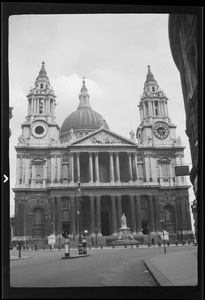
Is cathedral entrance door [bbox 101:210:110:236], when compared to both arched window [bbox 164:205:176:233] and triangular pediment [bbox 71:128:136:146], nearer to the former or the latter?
arched window [bbox 164:205:176:233]

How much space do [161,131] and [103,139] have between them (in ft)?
38.3

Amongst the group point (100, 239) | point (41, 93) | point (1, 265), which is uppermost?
point (41, 93)

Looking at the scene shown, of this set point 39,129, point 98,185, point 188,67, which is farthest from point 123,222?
point 188,67

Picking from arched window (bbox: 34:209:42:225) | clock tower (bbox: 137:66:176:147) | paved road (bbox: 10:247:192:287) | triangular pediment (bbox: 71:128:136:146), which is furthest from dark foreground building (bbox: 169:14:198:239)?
clock tower (bbox: 137:66:176:147)

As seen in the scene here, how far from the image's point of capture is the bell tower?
6569 centimetres

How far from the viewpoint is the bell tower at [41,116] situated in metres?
65.7

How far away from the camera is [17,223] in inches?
2309

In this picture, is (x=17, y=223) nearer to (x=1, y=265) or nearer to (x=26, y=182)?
(x=26, y=182)

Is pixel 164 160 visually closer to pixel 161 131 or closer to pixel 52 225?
pixel 161 131

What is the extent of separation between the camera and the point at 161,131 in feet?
220

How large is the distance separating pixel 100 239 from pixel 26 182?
53.7 feet

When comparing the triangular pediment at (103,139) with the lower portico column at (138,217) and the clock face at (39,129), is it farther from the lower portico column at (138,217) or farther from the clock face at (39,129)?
the lower portico column at (138,217)

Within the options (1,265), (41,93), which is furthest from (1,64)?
(41,93)

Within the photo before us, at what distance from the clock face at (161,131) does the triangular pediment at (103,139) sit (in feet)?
20.5
